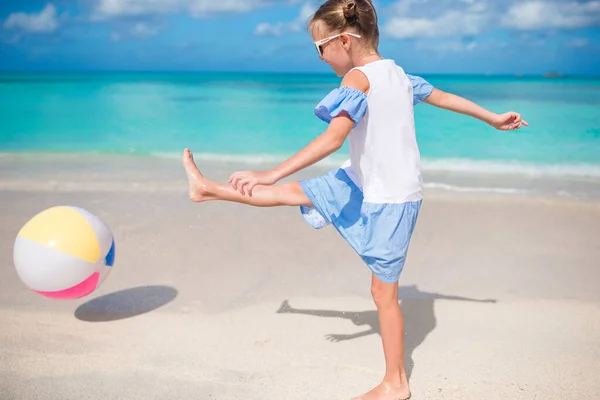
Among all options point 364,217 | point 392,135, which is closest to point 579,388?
point 364,217

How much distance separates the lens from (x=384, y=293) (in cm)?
293

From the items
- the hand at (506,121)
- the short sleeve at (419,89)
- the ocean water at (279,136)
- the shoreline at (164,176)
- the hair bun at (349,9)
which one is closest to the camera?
the hair bun at (349,9)

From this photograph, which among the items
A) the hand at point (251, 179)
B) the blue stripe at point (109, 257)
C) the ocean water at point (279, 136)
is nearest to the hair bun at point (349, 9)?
the hand at point (251, 179)

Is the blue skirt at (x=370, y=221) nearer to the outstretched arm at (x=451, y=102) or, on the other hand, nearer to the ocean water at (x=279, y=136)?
the outstretched arm at (x=451, y=102)

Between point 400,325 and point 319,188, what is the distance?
0.76m

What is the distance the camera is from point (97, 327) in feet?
12.0

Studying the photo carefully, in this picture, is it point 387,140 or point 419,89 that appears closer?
point 387,140

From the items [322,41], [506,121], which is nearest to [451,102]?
[506,121]

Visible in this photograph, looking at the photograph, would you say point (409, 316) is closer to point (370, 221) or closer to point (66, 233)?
point (370, 221)

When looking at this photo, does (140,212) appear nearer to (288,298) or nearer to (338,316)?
(288,298)

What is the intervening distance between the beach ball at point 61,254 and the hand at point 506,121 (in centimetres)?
219

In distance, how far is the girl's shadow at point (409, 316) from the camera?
141 inches

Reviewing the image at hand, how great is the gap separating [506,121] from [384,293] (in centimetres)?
114

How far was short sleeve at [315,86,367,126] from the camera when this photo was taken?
2592 mm
